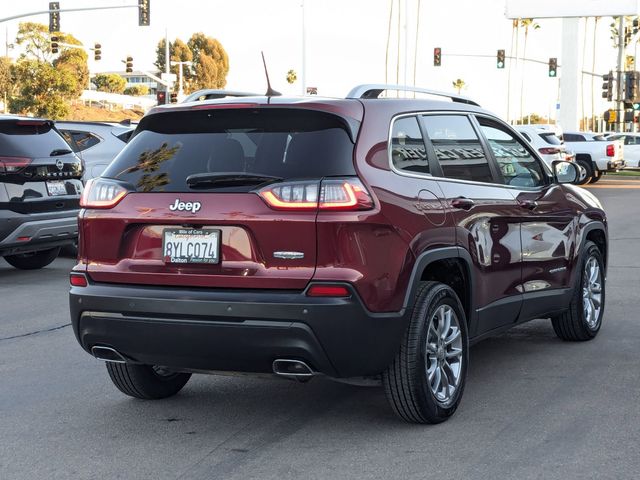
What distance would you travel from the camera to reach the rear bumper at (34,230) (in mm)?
11008

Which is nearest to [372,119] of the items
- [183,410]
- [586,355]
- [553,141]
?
[183,410]

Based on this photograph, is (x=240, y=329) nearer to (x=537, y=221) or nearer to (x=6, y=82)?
(x=537, y=221)

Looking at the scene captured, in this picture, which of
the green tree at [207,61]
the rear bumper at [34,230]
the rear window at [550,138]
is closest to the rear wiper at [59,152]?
the rear bumper at [34,230]

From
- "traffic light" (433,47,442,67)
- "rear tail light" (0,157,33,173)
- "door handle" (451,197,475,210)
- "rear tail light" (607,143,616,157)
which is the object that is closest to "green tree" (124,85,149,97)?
"traffic light" (433,47,442,67)

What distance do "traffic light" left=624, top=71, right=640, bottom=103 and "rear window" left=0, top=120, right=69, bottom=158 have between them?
1460 inches

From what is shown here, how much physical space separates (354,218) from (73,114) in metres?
106

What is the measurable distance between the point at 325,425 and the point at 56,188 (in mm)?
6835

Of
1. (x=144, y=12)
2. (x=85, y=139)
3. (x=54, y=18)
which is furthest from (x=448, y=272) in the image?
(x=54, y=18)

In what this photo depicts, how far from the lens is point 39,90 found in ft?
303

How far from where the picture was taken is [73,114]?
106750 mm

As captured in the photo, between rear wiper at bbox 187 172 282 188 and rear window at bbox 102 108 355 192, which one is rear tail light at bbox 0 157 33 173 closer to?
rear window at bbox 102 108 355 192

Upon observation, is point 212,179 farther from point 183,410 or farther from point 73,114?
point 73,114

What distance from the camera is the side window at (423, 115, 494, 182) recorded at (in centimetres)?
586

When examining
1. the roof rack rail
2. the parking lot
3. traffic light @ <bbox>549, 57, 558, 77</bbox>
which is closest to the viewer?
the parking lot
